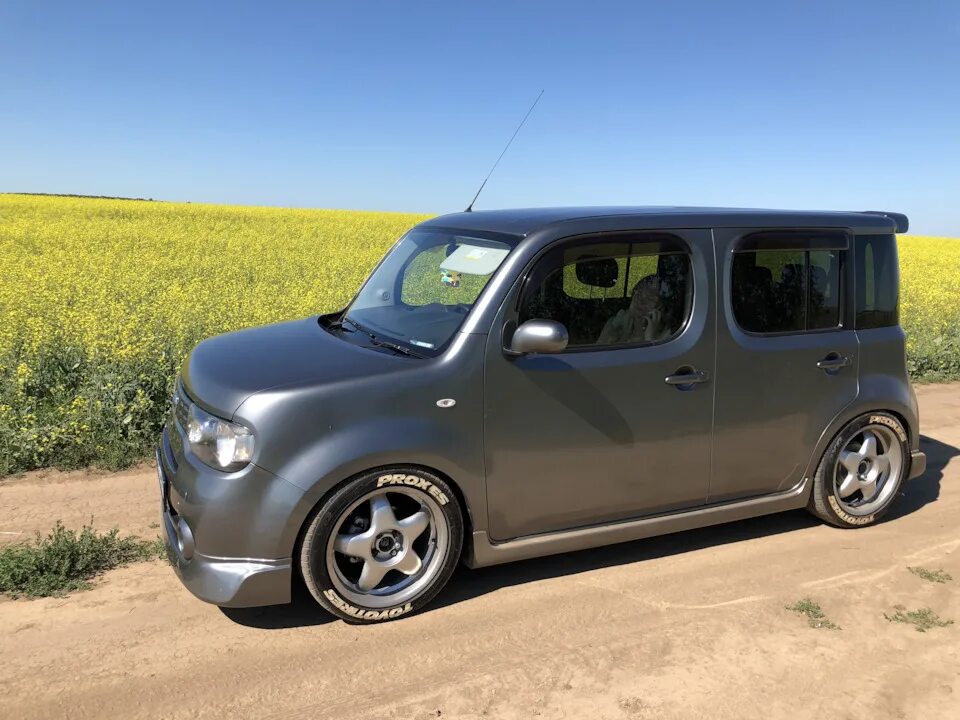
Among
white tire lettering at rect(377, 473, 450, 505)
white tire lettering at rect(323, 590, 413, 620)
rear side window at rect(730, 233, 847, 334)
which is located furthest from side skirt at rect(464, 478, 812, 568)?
rear side window at rect(730, 233, 847, 334)

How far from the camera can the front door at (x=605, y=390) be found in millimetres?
3607

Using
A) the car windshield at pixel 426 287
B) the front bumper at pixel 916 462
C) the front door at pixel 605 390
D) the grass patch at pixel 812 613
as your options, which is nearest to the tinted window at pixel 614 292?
the front door at pixel 605 390

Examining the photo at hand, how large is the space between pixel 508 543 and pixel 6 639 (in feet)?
7.23

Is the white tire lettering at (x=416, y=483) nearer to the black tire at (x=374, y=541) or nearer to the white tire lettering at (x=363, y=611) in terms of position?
the black tire at (x=374, y=541)

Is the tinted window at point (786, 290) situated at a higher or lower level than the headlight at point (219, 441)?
higher

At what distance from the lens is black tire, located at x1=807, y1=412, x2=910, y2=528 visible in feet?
15.1

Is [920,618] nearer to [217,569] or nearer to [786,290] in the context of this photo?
[786,290]

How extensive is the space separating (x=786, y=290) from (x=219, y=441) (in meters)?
3.11

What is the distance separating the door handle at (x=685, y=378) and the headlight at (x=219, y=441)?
2.07 metres

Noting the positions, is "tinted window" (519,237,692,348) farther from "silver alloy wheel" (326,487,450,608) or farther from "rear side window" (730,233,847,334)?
"silver alloy wheel" (326,487,450,608)

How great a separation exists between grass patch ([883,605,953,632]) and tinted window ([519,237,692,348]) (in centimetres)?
173

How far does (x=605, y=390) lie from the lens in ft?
12.4

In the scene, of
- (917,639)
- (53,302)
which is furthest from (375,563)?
(53,302)

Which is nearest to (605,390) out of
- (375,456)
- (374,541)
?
(375,456)
